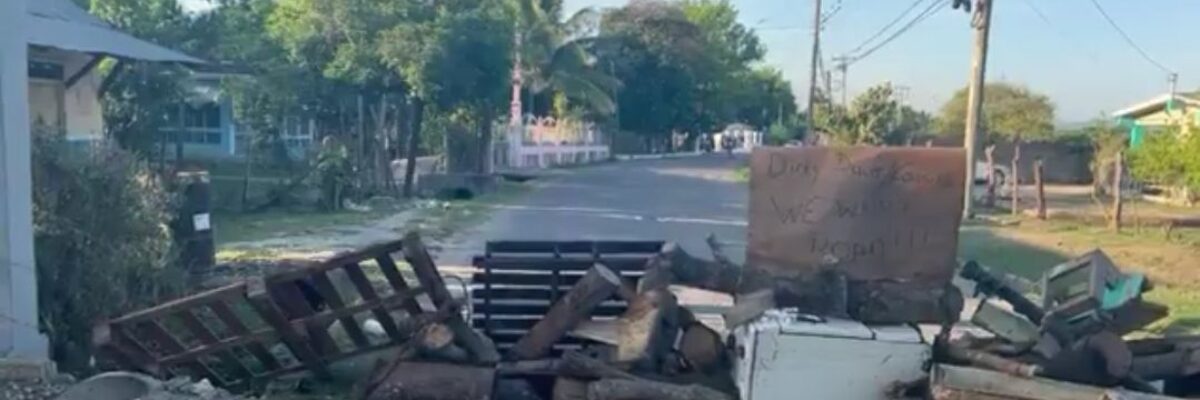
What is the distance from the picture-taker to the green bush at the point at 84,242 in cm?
775

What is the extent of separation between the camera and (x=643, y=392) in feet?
20.1

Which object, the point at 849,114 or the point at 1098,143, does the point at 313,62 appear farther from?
the point at 1098,143

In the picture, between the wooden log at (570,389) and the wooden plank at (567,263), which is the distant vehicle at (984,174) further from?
the wooden log at (570,389)

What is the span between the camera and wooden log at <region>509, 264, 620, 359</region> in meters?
6.66

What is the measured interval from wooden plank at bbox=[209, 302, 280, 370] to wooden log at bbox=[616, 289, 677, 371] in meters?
2.09

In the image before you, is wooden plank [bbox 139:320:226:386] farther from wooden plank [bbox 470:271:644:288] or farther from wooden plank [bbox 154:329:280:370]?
wooden plank [bbox 470:271:644:288]

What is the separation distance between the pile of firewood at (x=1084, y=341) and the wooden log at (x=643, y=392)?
1.15 metres

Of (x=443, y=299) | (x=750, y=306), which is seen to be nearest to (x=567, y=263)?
(x=443, y=299)

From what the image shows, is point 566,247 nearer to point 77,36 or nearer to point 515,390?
point 515,390

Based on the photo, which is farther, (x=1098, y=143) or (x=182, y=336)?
(x=1098, y=143)

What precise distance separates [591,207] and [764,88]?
7423 cm

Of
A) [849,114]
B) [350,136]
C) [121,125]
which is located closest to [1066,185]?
[849,114]

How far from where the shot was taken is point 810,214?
6.71 meters

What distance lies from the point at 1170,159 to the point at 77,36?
1614 centimetres
